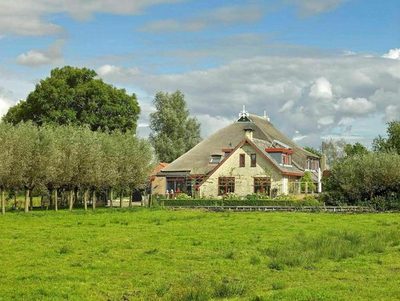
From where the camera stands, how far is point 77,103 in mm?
97375

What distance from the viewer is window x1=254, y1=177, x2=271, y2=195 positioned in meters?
91.8

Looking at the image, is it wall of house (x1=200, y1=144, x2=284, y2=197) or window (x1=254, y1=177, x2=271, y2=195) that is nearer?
wall of house (x1=200, y1=144, x2=284, y2=197)

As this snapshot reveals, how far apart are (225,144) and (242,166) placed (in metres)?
16.0

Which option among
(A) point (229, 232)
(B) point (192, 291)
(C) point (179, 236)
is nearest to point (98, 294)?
(B) point (192, 291)

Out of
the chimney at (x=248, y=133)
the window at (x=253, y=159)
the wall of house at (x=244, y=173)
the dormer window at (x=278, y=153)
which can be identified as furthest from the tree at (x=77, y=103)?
the dormer window at (x=278, y=153)

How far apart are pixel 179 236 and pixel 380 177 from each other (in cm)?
4404

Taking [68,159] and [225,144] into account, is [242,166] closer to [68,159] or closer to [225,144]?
[225,144]

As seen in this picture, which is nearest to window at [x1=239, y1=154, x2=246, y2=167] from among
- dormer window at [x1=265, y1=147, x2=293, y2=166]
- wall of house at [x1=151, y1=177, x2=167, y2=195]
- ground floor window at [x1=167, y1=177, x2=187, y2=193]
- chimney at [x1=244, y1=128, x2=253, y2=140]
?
chimney at [x1=244, y1=128, x2=253, y2=140]

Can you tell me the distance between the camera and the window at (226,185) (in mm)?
94037

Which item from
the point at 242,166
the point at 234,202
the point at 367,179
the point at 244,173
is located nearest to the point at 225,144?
the point at 242,166

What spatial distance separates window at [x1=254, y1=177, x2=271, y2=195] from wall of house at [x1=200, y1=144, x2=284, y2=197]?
57cm

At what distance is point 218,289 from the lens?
17828mm

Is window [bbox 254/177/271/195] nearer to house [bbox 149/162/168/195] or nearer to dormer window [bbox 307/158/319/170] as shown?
dormer window [bbox 307/158/319/170]

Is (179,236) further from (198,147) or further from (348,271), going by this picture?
(198,147)
